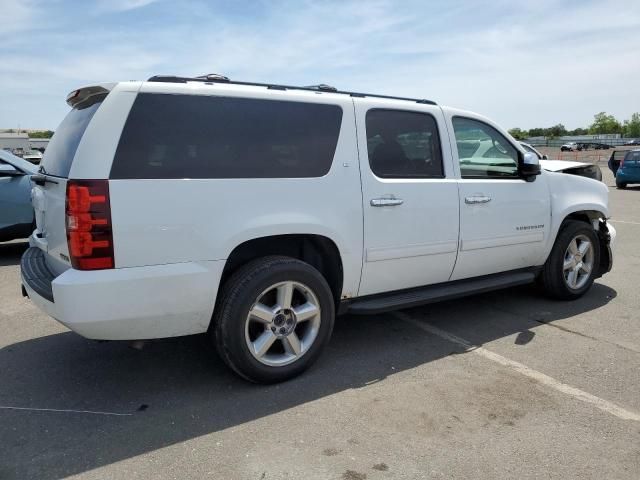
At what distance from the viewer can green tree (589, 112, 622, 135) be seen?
136m

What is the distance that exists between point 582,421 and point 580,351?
3.81 feet

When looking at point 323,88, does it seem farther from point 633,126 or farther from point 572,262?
point 633,126

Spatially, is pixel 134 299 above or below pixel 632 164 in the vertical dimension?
below

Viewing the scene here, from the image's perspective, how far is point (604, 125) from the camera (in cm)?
13762

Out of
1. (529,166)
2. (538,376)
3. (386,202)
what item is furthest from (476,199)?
(538,376)

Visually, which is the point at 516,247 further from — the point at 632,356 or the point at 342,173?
the point at 342,173

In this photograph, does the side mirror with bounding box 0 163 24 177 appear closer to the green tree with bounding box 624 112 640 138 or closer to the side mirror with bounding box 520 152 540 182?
Answer: the side mirror with bounding box 520 152 540 182

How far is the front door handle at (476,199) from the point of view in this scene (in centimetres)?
433

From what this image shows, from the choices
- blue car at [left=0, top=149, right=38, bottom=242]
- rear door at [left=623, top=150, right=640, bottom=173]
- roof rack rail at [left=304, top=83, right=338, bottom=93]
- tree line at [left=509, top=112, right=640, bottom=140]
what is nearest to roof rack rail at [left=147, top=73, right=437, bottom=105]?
roof rack rail at [left=304, top=83, right=338, bottom=93]

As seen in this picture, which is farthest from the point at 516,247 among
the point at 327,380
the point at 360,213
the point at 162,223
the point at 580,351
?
the point at 162,223

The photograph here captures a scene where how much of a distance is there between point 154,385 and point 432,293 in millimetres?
2191

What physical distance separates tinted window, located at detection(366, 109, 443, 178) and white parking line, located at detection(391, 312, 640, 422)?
1341mm

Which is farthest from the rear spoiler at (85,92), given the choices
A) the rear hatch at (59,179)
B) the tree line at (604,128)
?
the tree line at (604,128)

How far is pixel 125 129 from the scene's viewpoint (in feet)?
9.82
